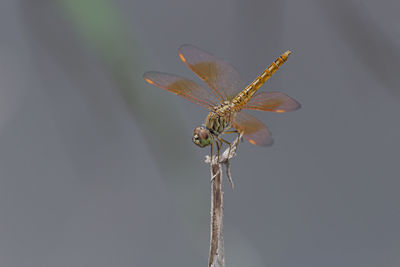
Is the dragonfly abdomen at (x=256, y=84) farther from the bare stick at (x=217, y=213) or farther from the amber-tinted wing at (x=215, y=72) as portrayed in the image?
the bare stick at (x=217, y=213)

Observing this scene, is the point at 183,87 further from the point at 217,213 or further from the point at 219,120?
the point at 217,213

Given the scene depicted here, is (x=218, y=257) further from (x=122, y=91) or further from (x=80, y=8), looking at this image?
(x=80, y=8)

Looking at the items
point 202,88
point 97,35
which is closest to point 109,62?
point 97,35

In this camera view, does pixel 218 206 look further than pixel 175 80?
No

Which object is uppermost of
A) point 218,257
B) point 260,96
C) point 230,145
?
point 260,96

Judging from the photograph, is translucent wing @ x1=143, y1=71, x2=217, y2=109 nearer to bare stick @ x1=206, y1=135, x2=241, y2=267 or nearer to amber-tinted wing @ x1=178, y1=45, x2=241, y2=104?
amber-tinted wing @ x1=178, y1=45, x2=241, y2=104

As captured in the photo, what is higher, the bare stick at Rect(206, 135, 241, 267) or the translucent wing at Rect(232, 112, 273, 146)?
the translucent wing at Rect(232, 112, 273, 146)

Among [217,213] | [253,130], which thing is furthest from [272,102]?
[217,213]

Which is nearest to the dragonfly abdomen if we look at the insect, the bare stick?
the insect
